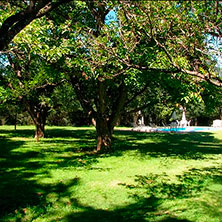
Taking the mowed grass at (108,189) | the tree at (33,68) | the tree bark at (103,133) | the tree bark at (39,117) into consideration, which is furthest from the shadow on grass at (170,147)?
the tree bark at (39,117)

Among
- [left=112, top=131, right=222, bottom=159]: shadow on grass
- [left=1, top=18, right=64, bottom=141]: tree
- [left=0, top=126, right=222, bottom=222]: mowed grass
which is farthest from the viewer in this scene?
[left=112, top=131, right=222, bottom=159]: shadow on grass

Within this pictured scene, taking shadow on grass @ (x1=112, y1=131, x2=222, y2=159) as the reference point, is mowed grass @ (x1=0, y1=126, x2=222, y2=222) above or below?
below

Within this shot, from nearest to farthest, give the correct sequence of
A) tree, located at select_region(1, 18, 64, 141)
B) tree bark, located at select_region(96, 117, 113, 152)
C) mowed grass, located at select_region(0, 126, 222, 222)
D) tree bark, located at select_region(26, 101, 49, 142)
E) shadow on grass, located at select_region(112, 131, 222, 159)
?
mowed grass, located at select_region(0, 126, 222, 222) → tree, located at select_region(1, 18, 64, 141) → tree bark, located at select_region(96, 117, 113, 152) → shadow on grass, located at select_region(112, 131, 222, 159) → tree bark, located at select_region(26, 101, 49, 142)

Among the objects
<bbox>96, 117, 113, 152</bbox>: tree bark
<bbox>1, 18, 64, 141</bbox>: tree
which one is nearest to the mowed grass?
<bbox>96, 117, 113, 152</bbox>: tree bark

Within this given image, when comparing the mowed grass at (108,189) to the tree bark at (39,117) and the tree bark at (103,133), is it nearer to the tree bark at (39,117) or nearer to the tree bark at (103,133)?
the tree bark at (103,133)

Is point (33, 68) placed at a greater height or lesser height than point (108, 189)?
greater

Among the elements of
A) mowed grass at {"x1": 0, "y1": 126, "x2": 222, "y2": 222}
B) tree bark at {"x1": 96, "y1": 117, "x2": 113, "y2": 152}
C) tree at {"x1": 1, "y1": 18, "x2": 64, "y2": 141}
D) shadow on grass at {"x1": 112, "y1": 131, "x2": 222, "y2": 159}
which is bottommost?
mowed grass at {"x1": 0, "y1": 126, "x2": 222, "y2": 222}

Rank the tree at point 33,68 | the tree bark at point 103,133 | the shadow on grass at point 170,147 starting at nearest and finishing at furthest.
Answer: the tree at point 33,68
the tree bark at point 103,133
the shadow on grass at point 170,147

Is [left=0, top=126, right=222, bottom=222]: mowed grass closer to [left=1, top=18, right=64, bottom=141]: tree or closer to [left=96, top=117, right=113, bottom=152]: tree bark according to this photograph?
[left=96, top=117, right=113, bottom=152]: tree bark

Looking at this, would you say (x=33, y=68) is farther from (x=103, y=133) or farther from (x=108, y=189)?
(x=108, y=189)

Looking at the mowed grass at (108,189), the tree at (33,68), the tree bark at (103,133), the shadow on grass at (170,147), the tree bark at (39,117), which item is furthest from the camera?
the tree bark at (39,117)

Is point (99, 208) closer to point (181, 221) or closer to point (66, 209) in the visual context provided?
point (66, 209)

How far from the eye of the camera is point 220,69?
5.70 m

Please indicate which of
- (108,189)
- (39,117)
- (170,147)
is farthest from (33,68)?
(108,189)
